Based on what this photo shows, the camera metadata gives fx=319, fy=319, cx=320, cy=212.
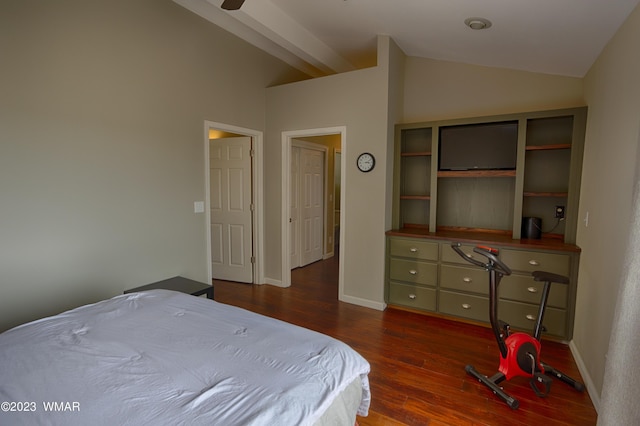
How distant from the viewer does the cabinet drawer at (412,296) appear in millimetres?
3440

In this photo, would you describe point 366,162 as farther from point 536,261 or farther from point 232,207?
point 232,207

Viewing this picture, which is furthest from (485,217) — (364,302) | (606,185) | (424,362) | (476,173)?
(424,362)

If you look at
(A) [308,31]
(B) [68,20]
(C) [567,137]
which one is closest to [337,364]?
(B) [68,20]

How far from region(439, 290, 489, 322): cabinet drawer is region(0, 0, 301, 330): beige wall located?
2651 millimetres

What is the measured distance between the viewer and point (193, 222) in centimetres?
345

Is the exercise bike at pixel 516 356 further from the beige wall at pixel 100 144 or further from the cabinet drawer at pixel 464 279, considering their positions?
the beige wall at pixel 100 144

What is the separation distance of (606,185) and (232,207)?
3.95m

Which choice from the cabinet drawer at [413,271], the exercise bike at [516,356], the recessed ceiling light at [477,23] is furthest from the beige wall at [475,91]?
the exercise bike at [516,356]

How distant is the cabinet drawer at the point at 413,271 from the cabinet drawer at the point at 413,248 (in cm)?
7

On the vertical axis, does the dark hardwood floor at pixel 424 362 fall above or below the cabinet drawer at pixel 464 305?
below

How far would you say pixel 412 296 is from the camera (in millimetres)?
3529

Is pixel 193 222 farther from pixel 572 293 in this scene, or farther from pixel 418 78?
pixel 572 293

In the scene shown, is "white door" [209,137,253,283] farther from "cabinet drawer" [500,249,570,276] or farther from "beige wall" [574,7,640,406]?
"beige wall" [574,7,640,406]

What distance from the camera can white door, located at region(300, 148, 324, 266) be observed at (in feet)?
17.4
